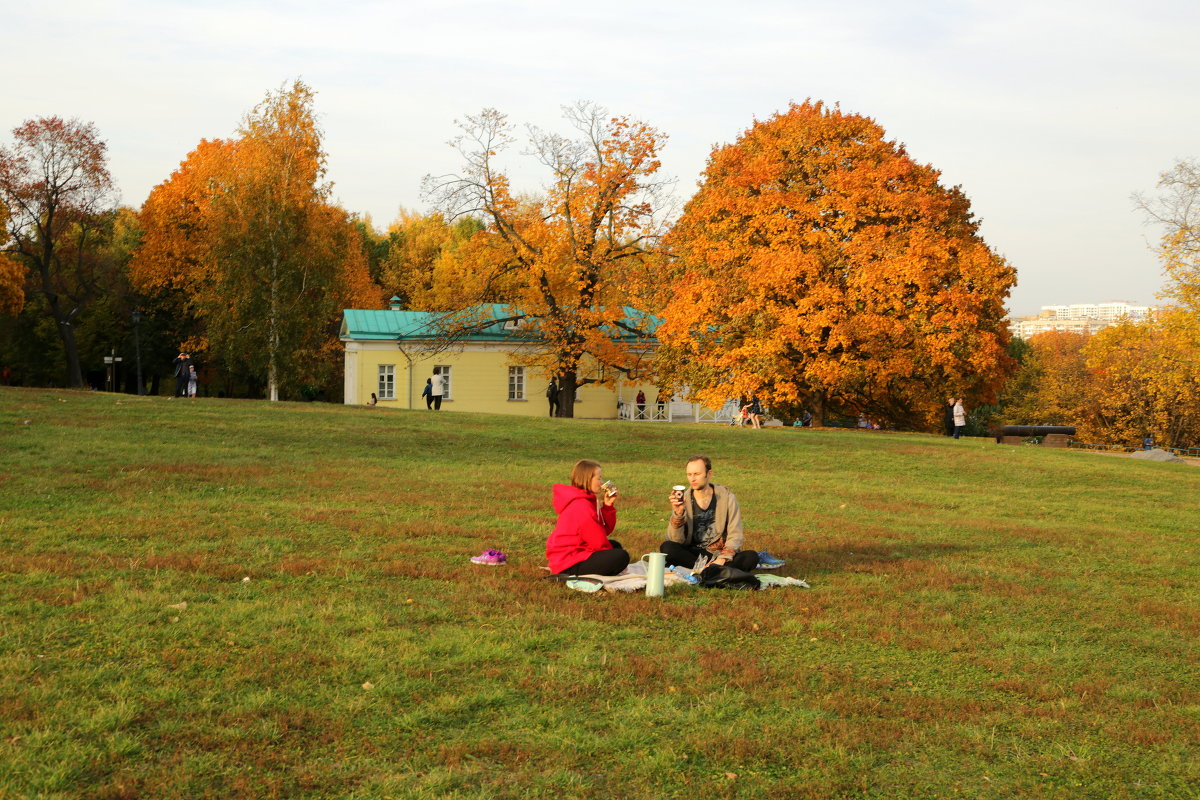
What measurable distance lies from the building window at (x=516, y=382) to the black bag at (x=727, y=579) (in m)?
42.4

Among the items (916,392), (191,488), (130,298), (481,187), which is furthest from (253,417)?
(130,298)

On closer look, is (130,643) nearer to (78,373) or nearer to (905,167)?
(905,167)

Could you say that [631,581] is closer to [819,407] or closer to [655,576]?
[655,576]

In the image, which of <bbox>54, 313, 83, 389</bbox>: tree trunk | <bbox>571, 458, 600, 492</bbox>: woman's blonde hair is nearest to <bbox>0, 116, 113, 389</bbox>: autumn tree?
<bbox>54, 313, 83, 389</bbox>: tree trunk

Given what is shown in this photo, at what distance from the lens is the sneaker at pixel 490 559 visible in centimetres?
1064

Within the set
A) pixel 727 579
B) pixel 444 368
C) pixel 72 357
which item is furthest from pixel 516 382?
pixel 727 579

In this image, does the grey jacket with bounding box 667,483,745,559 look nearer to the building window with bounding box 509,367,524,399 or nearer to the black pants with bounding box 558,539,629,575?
the black pants with bounding box 558,539,629,575

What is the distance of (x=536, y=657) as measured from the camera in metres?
7.13

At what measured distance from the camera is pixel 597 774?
5.21m

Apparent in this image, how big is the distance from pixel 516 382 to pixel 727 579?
42814 millimetres

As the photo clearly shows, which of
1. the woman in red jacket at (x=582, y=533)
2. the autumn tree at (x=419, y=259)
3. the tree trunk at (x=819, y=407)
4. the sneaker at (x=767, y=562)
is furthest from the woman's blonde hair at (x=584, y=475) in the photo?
the autumn tree at (x=419, y=259)

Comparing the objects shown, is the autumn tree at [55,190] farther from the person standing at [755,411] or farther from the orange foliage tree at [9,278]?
the person standing at [755,411]

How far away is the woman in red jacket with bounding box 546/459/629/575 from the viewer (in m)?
9.73

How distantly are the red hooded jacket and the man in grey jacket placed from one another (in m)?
0.91
